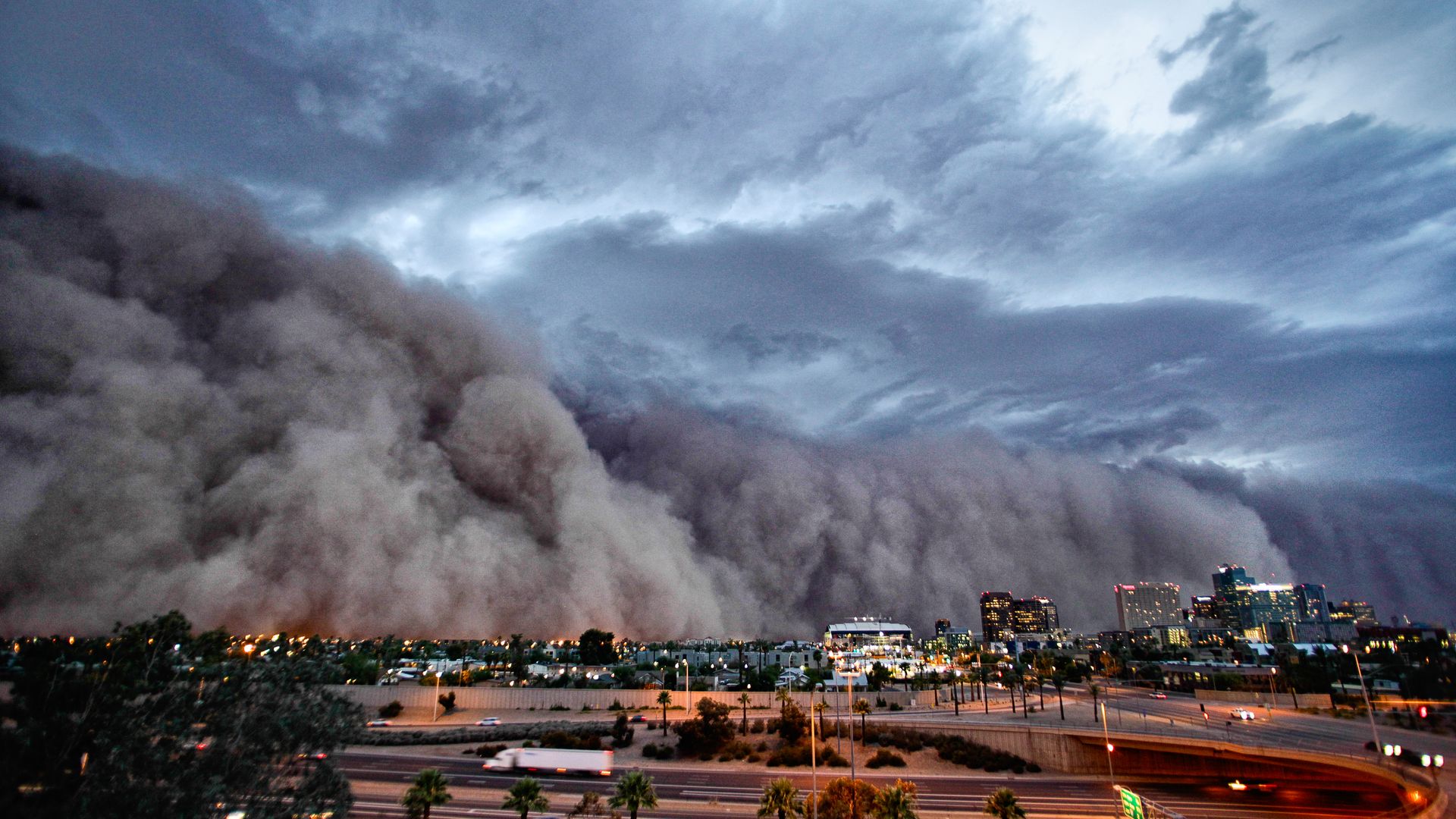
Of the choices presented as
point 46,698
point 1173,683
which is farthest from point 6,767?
point 1173,683

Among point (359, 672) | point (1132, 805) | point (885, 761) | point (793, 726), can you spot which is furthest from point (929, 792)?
point (359, 672)

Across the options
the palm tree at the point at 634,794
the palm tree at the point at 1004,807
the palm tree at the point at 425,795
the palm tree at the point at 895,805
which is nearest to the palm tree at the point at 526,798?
the palm tree at the point at 425,795

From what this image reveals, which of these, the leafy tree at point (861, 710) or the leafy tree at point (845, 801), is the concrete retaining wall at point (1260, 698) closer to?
the leafy tree at point (861, 710)

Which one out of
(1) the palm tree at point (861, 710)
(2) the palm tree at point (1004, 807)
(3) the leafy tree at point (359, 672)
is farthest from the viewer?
(3) the leafy tree at point (359, 672)

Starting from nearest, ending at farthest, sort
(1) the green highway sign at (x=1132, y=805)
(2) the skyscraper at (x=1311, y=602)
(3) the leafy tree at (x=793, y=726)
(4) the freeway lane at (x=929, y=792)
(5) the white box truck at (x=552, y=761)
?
1. (1) the green highway sign at (x=1132, y=805)
2. (4) the freeway lane at (x=929, y=792)
3. (5) the white box truck at (x=552, y=761)
4. (3) the leafy tree at (x=793, y=726)
5. (2) the skyscraper at (x=1311, y=602)

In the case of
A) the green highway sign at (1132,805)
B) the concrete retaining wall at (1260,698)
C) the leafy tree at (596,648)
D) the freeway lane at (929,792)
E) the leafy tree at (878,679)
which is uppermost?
the leafy tree at (596,648)

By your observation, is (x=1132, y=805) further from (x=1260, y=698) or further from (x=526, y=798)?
(x=1260, y=698)

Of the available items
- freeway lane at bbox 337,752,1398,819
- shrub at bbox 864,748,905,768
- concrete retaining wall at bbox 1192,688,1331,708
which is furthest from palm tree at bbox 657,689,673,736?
concrete retaining wall at bbox 1192,688,1331,708
